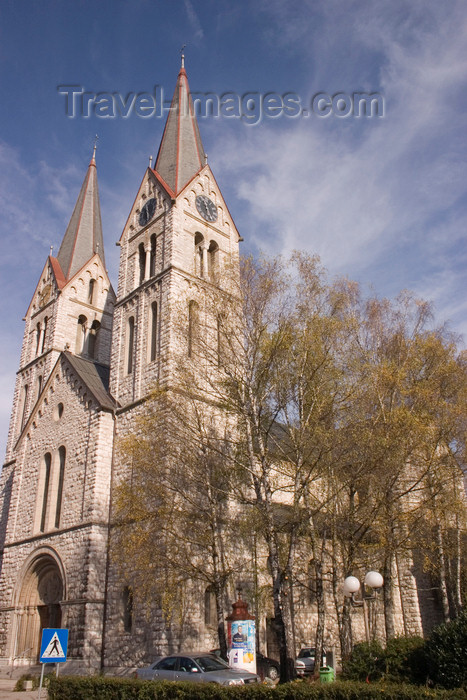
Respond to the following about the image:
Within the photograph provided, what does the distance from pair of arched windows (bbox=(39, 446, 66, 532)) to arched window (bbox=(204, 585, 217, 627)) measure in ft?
25.0

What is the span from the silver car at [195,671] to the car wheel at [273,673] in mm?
4209

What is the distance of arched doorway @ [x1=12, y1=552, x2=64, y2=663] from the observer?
2264 centimetres

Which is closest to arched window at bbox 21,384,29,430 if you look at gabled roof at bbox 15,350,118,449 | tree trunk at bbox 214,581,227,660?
gabled roof at bbox 15,350,118,449

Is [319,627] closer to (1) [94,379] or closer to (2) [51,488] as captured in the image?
(2) [51,488]

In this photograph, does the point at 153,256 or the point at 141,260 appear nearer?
the point at 153,256

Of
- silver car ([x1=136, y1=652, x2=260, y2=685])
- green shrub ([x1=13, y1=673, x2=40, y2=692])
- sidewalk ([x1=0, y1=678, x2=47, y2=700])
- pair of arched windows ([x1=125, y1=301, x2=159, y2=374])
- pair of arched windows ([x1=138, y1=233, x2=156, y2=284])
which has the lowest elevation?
sidewalk ([x1=0, y1=678, x2=47, y2=700])

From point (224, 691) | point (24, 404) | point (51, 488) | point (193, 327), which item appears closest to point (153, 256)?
point (193, 327)

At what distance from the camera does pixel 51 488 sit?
2461 cm

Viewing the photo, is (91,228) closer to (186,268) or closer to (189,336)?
(186,268)

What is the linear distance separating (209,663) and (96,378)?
15721 millimetres

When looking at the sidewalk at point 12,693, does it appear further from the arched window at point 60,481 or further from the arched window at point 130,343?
the arched window at point 130,343

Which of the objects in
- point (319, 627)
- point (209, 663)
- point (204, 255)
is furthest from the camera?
point (204, 255)

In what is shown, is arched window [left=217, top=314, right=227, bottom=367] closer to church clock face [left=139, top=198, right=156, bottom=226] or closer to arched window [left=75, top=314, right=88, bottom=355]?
church clock face [left=139, top=198, right=156, bottom=226]

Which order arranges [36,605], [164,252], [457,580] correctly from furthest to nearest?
[164,252], [36,605], [457,580]
